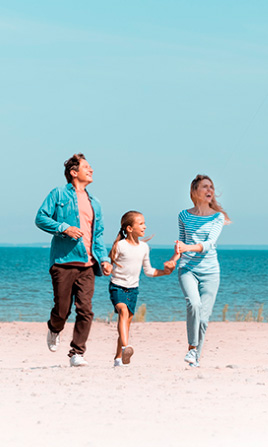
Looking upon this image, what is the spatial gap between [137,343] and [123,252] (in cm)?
519

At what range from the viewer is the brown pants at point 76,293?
6.91m

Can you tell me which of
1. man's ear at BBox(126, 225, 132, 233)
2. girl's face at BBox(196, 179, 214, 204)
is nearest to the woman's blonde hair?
girl's face at BBox(196, 179, 214, 204)

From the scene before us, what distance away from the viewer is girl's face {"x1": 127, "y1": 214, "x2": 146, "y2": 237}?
23.2 feet

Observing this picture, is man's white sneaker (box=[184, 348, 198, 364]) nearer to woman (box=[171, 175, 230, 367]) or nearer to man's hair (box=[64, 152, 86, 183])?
woman (box=[171, 175, 230, 367])

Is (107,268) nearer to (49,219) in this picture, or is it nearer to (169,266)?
(169,266)

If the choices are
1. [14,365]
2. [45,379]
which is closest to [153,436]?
[45,379]

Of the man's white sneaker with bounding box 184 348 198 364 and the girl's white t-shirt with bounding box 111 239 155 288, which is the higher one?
the girl's white t-shirt with bounding box 111 239 155 288

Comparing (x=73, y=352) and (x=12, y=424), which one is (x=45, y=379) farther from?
(x=12, y=424)

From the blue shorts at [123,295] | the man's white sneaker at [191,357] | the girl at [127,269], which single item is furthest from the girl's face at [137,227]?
the man's white sneaker at [191,357]

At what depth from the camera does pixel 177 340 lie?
12.2 metres

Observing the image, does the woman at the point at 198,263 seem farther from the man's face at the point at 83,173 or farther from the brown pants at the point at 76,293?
the man's face at the point at 83,173

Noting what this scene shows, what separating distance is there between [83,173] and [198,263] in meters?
1.45

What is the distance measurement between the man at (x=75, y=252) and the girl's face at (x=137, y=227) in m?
0.31

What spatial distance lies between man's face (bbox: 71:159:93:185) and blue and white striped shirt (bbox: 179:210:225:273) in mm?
1017
